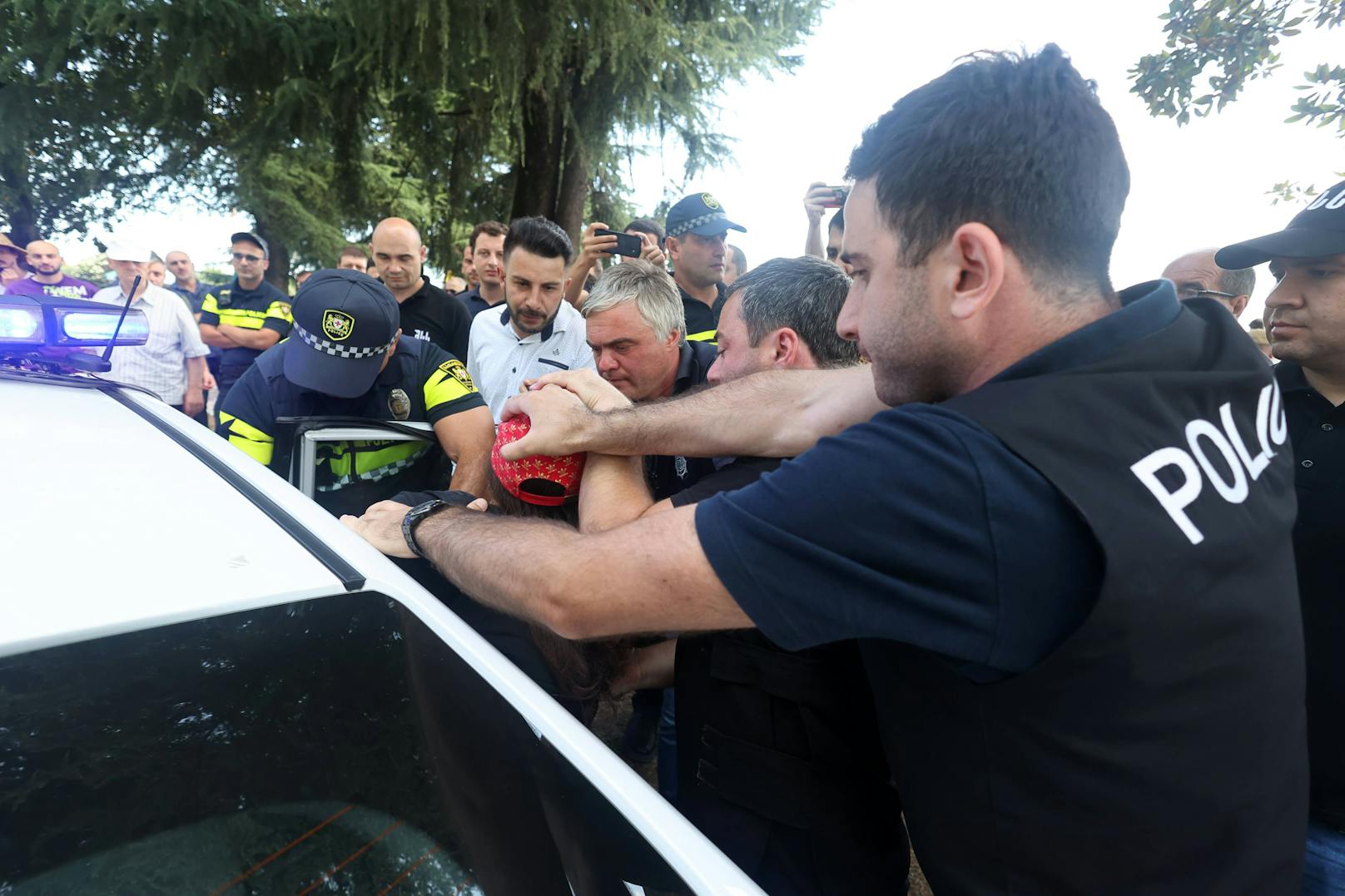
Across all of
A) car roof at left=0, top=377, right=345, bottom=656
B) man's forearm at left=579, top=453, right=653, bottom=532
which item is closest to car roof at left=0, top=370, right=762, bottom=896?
car roof at left=0, top=377, right=345, bottom=656

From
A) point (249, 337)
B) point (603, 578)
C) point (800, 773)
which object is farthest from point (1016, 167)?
point (249, 337)

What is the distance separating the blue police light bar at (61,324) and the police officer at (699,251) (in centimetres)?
257

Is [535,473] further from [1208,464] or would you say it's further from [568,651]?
[1208,464]

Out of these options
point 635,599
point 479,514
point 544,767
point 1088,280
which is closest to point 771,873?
point 544,767

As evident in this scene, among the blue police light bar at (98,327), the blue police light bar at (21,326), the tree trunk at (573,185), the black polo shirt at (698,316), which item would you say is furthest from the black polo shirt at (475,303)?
the blue police light bar at (21,326)

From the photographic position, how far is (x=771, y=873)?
127cm

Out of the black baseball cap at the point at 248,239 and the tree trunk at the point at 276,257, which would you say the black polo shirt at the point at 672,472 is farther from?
the tree trunk at the point at 276,257

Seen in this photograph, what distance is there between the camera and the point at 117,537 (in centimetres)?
104

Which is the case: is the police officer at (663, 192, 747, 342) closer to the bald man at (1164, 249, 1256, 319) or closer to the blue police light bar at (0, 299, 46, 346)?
the bald man at (1164, 249, 1256, 319)

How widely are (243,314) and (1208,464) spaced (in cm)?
579

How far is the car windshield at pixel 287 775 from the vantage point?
2.56 ft

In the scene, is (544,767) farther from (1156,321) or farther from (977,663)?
(1156,321)

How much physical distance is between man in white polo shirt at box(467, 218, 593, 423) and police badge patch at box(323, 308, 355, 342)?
1.18 m

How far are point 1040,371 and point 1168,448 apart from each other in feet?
0.49
